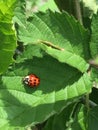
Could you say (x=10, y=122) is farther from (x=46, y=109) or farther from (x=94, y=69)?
(x=94, y=69)

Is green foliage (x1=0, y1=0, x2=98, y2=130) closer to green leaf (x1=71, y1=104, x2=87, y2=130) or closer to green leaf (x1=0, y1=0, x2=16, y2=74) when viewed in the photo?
green leaf (x1=71, y1=104, x2=87, y2=130)

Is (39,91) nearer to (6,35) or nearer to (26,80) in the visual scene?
(26,80)

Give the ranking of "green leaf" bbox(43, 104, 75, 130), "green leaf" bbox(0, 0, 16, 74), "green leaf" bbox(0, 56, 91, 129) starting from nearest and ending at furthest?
1. "green leaf" bbox(0, 0, 16, 74)
2. "green leaf" bbox(0, 56, 91, 129)
3. "green leaf" bbox(43, 104, 75, 130)

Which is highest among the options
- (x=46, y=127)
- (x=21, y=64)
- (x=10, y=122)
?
(x=21, y=64)

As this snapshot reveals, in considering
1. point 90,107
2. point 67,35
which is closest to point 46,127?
point 90,107

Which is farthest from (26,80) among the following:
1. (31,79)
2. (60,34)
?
(60,34)

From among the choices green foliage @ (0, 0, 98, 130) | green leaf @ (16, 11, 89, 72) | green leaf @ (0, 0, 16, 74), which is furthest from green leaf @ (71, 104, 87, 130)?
green leaf @ (0, 0, 16, 74)
